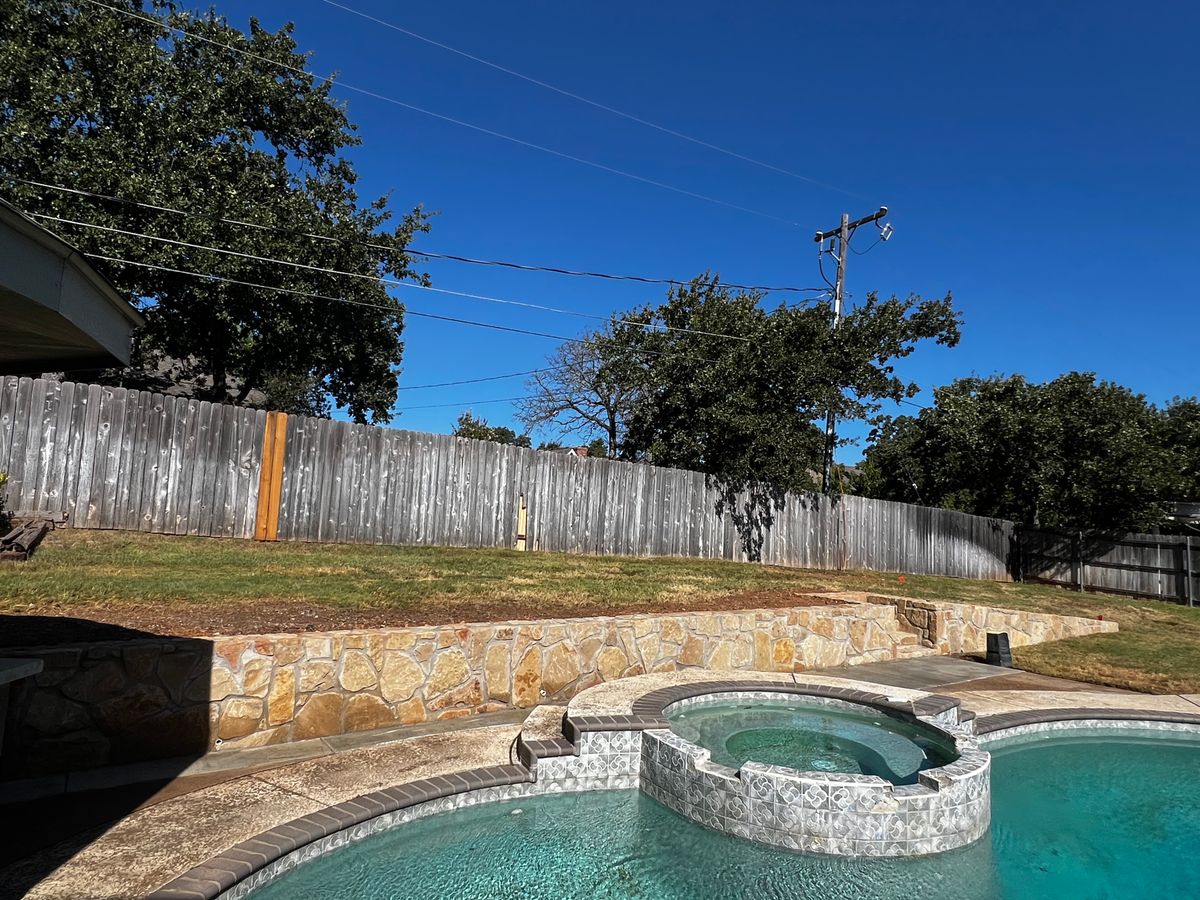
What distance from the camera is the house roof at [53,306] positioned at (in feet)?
6.29

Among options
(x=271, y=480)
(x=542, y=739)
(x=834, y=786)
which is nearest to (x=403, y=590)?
(x=542, y=739)

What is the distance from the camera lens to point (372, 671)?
527 cm

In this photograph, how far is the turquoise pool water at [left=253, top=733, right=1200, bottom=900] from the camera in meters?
3.35

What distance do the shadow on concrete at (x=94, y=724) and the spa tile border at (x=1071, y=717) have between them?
233 inches

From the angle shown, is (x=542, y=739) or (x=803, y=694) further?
(x=803, y=694)

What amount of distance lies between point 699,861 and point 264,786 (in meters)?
2.41

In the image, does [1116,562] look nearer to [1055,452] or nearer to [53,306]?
[1055,452]

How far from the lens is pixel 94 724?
13.7 feet

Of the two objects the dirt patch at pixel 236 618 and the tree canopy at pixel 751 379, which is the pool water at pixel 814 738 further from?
the tree canopy at pixel 751 379

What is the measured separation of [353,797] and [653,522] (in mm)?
10778

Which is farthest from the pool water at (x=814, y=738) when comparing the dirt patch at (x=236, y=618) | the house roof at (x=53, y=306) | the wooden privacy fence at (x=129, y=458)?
the wooden privacy fence at (x=129, y=458)

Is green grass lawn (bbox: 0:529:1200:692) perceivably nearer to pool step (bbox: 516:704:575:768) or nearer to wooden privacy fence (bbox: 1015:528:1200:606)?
pool step (bbox: 516:704:575:768)

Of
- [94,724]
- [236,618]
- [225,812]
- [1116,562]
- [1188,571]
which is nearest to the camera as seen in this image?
[225,812]

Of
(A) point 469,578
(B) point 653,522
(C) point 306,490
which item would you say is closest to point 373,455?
(C) point 306,490
